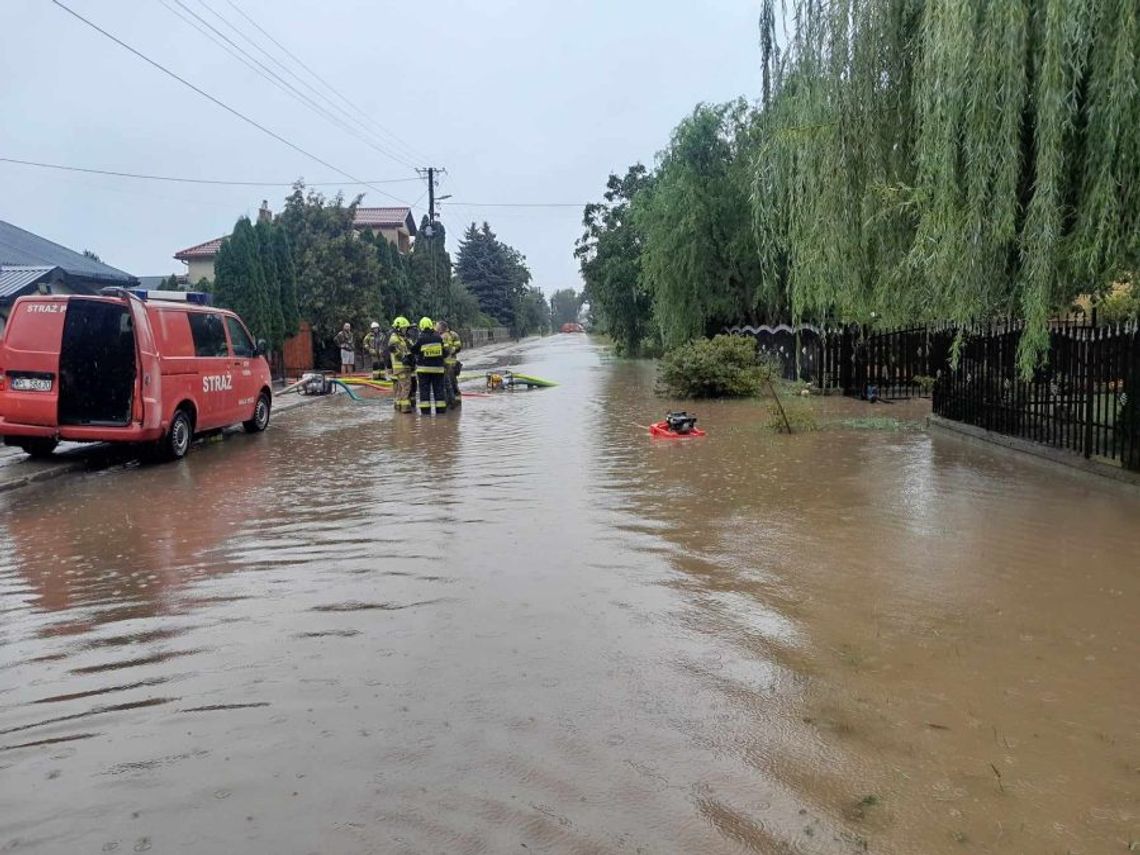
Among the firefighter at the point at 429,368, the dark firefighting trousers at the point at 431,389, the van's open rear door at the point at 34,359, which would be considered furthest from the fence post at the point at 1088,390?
the van's open rear door at the point at 34,359

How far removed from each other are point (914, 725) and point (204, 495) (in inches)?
313

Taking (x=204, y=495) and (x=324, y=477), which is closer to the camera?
(x=204, y=495)

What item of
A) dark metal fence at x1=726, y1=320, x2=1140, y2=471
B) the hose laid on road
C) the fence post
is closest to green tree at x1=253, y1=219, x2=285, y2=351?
the hose laid on road

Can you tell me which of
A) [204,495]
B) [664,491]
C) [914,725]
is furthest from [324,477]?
[914,725]

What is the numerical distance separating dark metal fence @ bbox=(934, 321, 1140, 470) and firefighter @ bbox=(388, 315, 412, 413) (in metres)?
10.5

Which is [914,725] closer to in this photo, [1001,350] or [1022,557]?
[1022,557]

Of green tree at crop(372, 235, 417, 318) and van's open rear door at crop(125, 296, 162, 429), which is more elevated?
green tree at crop(372, 235, 417, 318)

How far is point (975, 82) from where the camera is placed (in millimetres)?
7559

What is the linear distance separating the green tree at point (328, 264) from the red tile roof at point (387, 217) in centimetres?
3340

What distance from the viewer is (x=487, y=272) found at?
91.9 m

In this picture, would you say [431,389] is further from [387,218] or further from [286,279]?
[387,218]

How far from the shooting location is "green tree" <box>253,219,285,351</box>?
27031 mm

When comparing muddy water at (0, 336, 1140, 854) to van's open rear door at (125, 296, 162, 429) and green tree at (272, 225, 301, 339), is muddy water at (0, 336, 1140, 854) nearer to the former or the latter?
van's open rear door at (125, 296, 162, 429)

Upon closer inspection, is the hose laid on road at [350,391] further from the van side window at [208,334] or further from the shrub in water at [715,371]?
the van side window at [208,334]
